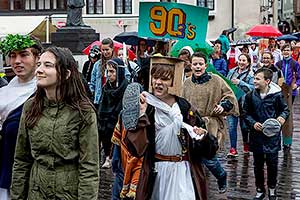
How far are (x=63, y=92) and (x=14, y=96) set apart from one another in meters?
0.69

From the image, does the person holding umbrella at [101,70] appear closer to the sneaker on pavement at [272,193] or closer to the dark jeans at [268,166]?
the dark jeans at [268,166]

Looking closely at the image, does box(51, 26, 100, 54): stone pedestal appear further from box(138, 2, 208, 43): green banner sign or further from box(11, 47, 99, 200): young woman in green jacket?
box(11, 47, 99, 200): young woman in green jacket

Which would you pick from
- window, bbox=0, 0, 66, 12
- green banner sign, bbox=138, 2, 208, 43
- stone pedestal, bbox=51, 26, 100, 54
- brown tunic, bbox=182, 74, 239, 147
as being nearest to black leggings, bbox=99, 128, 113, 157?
brown tunic, bbox=182, 74, 239, 147

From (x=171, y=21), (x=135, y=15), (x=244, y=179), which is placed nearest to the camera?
(x=171, y=21)

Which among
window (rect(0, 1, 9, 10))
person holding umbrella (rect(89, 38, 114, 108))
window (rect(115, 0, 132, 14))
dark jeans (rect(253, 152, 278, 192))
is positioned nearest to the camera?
dark jeans (rect(253, 152, 278, 192))

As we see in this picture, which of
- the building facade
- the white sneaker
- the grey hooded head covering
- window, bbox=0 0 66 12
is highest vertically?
window, bbox=0 0 66 12

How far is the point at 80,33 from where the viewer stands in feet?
59.6

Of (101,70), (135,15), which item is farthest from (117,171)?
(135,15)

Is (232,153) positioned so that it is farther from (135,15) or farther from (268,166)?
(135,15)

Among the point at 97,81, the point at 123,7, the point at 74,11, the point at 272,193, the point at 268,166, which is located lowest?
the point at 272,193

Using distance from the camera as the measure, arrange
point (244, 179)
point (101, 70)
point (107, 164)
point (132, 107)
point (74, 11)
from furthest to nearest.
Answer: point (74, 11) → point (101, 70) → point (107, 164) → point (244, 179) → point (132, 107)

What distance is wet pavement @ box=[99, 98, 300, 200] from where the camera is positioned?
8.34 meters

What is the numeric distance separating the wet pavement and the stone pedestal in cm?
770

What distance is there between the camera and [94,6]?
130ft
